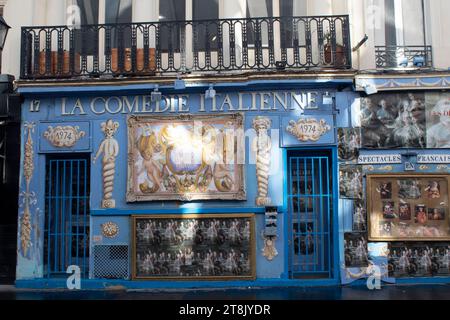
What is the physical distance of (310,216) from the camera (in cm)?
1048

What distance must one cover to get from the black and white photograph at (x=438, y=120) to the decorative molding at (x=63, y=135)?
6.49 meters

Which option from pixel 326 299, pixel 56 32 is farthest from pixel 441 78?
pixel 56 32

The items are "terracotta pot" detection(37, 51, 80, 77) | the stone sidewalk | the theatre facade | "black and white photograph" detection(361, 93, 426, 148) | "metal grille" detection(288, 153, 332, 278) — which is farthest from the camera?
"terracotta pot" detection(37, 51, 80, 77)

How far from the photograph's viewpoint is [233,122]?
34.0ft

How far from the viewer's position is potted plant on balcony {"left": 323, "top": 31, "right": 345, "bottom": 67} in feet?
34.0

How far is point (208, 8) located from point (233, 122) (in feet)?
8.35

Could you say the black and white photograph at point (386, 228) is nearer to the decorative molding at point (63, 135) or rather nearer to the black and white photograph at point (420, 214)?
the black and white photograph at point (420, 214)

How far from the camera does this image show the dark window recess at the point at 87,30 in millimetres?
10688

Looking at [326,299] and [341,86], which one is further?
[341,86]

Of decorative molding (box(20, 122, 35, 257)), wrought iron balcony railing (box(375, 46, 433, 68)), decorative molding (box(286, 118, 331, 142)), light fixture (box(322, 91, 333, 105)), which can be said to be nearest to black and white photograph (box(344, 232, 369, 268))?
decorative molding (box(286, 118, 331, 142))

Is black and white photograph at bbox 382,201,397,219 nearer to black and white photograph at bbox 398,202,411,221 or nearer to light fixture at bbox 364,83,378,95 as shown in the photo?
black and white photograph at bbox 398,202,411,221

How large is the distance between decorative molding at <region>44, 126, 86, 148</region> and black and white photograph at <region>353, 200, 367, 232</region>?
5.27 m
